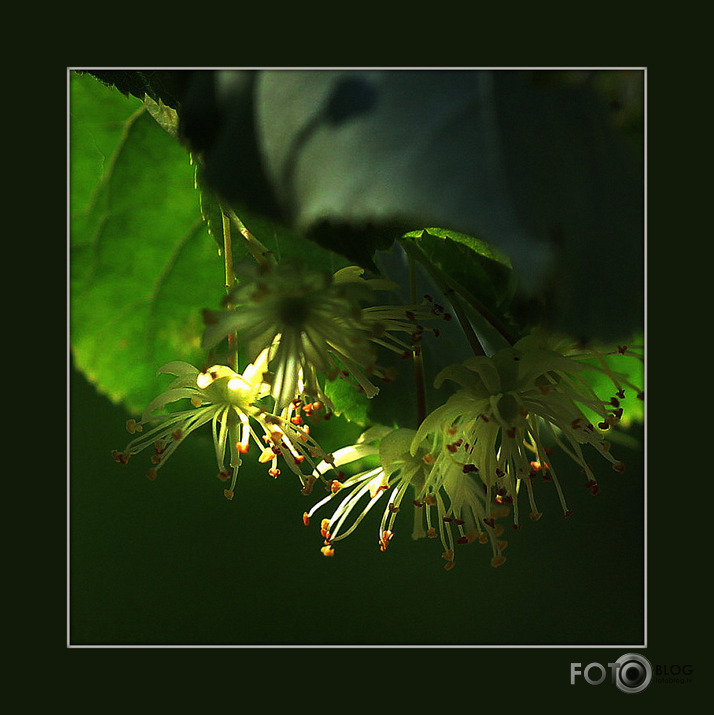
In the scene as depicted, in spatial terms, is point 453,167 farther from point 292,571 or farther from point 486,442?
point 292,571

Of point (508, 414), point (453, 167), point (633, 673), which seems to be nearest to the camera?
point (453, 167)

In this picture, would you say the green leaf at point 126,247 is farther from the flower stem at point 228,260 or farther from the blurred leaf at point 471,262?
the blurred leaf at point 471,262

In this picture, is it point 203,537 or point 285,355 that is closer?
point 285,355

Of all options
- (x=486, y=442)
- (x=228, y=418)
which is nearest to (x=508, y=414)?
(x=486, y=442)

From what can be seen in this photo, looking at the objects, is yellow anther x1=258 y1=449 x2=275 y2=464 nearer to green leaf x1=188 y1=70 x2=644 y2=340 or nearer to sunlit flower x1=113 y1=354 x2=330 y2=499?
sunlit flower x1=113 y1=354 x2=330 y2=499

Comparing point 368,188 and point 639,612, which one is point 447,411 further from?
point 639,612
